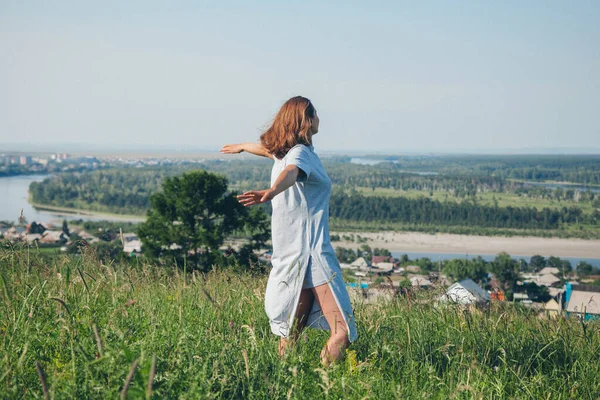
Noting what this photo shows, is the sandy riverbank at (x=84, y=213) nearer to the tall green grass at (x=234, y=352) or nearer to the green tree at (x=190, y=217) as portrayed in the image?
the green tree at (x=190, y=217)

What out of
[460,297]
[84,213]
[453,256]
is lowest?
[84,213]

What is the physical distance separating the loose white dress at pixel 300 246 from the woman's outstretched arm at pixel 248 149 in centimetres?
35

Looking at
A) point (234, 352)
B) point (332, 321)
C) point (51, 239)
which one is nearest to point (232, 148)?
point (332, 321)

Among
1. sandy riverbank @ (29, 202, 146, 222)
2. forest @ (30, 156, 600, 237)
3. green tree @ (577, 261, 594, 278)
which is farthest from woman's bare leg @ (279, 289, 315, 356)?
sandy riverbank @ (29, 202, 146, 222)

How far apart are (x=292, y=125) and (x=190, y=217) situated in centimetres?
1901

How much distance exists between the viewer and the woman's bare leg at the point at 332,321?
309cm

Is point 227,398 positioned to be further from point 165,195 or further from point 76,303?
point 165,195

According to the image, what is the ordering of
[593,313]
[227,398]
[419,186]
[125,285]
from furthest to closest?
1. [419,186]
2. [593,313]
3. [125,285]
4. [227,398]

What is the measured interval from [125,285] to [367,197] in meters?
66.1

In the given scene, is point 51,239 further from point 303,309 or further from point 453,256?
point 453,256

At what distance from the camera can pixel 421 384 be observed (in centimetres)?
287

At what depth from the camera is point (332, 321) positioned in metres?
3.15

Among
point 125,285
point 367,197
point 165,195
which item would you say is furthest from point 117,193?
point 125,285

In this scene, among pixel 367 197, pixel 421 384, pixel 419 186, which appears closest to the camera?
pixel 421 384
